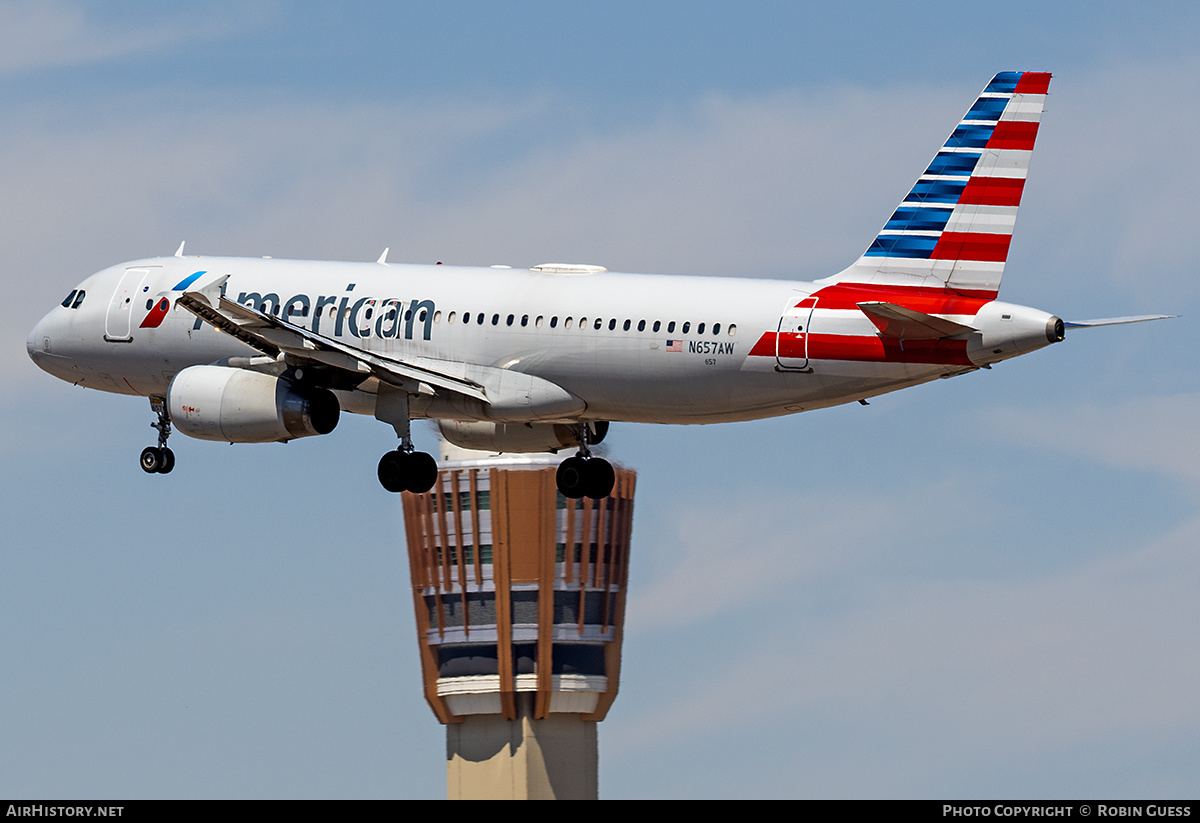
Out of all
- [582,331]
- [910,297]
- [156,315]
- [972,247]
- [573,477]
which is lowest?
[573,477]

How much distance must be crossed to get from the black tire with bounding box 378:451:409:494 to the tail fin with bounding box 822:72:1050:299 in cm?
→ 1160

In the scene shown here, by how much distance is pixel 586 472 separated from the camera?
185ft

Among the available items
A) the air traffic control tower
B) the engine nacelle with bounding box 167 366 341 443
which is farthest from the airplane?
the air traffic control tower

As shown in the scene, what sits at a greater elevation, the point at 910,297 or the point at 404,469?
the point at 910,297

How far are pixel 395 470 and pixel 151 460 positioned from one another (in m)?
8.66

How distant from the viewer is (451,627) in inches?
5846

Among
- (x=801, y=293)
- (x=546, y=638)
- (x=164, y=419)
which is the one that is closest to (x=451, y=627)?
(x=546, y=638)

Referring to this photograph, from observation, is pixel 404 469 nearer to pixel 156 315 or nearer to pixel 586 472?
pixel 586 472

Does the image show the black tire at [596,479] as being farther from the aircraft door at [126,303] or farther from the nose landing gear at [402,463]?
the aircraft door at [126,303]

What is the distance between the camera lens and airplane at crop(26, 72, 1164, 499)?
4909 cm

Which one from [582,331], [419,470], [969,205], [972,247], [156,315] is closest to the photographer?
[972,247]

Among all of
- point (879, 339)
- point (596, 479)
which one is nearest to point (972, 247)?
point (879, 339)

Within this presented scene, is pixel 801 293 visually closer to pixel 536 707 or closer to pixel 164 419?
pixel 164 419

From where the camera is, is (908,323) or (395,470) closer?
(908,323)
